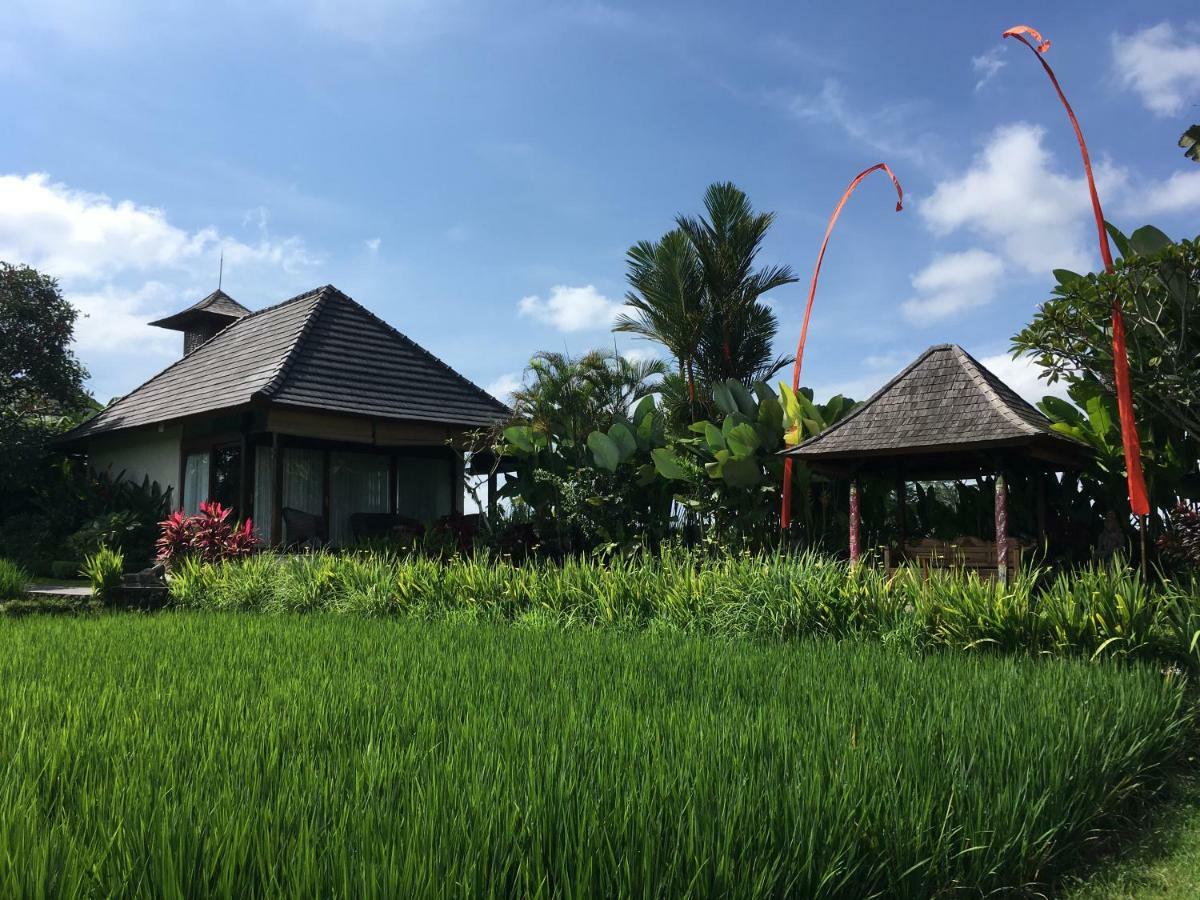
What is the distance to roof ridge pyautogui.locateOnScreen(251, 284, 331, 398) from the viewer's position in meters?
13.8

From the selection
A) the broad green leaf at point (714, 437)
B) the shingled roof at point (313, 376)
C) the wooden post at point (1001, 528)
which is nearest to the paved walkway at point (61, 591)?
the shingled roof at point (313, 376)

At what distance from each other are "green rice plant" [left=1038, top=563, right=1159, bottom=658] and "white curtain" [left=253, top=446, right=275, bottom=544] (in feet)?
41.0

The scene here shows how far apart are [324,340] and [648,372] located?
611 centimetres

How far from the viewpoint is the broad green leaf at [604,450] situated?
46.9 feet

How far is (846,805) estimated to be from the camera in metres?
3.04

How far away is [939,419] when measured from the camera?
415 inches

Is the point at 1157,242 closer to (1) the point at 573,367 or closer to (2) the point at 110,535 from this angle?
(1) the point at 573,367

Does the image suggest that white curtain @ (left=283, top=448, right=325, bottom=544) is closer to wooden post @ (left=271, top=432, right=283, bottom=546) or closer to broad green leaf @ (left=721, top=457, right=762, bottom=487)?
wooden post @ (left=271, top=432, right=283, bottom=546)

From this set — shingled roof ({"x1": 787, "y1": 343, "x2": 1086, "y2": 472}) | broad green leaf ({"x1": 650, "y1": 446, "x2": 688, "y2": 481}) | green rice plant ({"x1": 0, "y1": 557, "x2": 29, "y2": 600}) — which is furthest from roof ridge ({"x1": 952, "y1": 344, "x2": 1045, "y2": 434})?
green rice plant ({"x1": 0, "y1": 557, "x2": 29, "y2": 600})

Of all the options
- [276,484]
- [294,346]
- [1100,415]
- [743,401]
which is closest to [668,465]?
[743,401]

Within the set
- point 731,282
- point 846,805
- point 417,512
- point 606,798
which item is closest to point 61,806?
point 606,798

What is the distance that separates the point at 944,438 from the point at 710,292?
30.2 feet

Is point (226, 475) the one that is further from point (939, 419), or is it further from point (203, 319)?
point (939, 419)

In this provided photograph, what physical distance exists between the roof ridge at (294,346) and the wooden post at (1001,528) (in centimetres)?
1006
